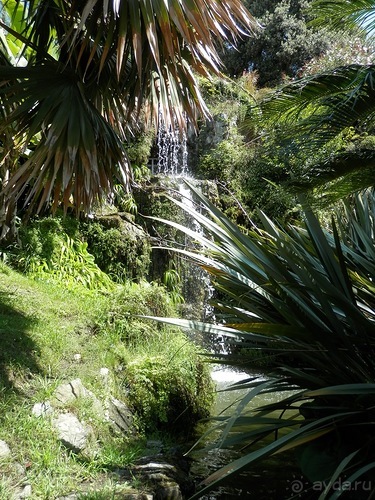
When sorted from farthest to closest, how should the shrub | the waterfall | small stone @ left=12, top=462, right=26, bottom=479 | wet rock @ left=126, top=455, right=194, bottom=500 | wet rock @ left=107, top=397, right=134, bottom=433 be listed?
the waterfall
the shrub
wet rock @ left=107, top=397, right=134, bottom=433
wet rock @ left=126, top=455, right=194, bottom=500
small stone @ left=12, top=462, right=26, bottom=479

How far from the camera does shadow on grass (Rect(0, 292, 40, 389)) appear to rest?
4.40 meters

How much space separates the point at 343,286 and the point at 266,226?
1043mm

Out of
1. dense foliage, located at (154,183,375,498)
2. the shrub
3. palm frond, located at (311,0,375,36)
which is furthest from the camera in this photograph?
the shrub

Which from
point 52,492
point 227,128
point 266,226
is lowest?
point 52,492

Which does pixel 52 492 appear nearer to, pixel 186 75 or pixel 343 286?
pixel 343 286

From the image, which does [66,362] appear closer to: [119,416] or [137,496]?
[119,416]

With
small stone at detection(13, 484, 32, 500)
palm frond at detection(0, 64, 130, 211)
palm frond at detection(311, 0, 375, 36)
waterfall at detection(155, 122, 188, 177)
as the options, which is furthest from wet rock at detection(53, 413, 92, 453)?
waterfall at detection(155, 122, 188, 177)

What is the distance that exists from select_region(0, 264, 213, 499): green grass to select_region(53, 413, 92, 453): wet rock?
66 mm

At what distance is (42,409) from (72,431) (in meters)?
0.30

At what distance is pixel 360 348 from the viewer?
10.5 ft

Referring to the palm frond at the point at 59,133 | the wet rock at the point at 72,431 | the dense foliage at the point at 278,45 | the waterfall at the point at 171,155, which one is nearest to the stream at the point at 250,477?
the wet rock at the point at 72,431

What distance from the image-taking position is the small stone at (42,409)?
159 inches

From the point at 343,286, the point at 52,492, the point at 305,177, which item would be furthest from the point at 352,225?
the point at 52,492

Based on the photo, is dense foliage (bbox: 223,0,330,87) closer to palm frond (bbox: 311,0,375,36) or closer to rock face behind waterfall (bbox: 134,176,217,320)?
rock face behind waterfall (bbox: 134,176,217,320)
